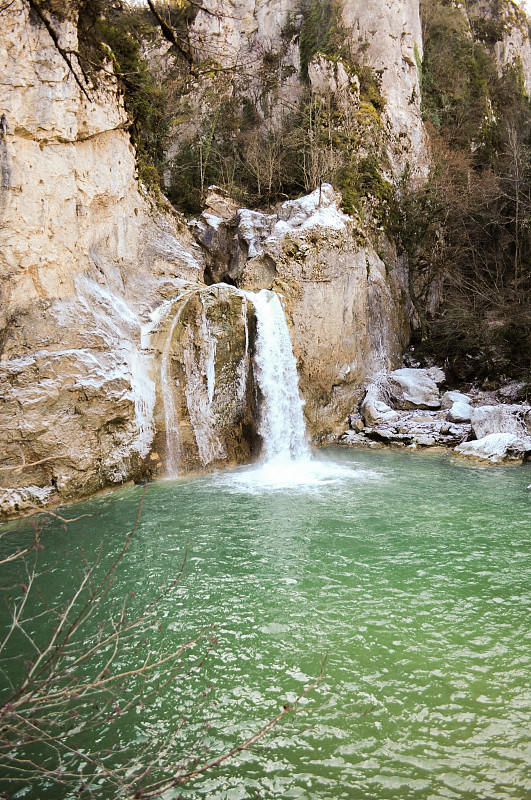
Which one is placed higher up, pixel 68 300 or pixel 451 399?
pixel 68 300

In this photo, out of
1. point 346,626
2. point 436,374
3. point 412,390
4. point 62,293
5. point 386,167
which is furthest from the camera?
point 386,167

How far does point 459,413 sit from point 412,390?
1694mm

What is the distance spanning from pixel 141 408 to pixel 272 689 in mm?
6913

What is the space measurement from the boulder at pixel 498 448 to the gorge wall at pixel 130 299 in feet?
11.4

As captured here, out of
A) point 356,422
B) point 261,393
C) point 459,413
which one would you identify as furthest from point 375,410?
point 261,393

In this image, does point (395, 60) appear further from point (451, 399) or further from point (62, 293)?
point (62, 293)

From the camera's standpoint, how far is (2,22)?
8.34 m

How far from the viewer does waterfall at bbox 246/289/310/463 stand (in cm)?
1198

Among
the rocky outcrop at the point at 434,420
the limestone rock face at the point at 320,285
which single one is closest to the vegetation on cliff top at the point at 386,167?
the limestone rock face at the point at 320,285

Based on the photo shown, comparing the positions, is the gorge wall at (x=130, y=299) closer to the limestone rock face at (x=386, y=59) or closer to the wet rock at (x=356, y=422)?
the wet rock at (x=356, y=422)

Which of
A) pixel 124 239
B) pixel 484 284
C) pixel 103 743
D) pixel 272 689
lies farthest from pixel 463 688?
pixel 484 284

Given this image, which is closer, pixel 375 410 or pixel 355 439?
pixel 355 439

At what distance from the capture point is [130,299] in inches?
435

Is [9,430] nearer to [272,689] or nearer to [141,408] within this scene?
[141,408]
